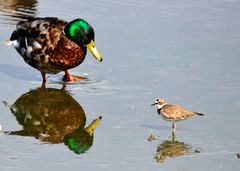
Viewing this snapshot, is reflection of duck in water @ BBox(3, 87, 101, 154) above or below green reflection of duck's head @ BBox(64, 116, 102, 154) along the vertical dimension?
above

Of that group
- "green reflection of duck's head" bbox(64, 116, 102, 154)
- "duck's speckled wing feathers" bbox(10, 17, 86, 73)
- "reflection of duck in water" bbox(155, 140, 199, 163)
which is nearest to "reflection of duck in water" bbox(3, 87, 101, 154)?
"green reflection of duck's head" bbox(64, 116, 102, 154)

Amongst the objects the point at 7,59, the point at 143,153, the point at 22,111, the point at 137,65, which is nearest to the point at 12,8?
the point at 7,59

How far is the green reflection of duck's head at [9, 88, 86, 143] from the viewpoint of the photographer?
8.92 meters

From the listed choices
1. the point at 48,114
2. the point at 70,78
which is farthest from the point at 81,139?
the point at 70,78

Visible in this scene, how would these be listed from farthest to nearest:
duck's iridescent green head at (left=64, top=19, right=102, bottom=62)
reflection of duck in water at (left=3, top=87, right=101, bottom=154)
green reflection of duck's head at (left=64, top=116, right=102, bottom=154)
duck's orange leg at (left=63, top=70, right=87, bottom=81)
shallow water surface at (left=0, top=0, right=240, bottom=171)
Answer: duck's orange leg at (left=63, top=70, right=87, bottom=81) < duck's iridescent green head at (left=64, top=19, right=102, bottom=62) < reflection of duck in water at (left=3, top=87, right=101, bottom=154) < green reflection of duck's head at (left=64, top=116, right=102, bottom=154) < shallow water surface at (left=0, top=0, right=240, bottom=171)

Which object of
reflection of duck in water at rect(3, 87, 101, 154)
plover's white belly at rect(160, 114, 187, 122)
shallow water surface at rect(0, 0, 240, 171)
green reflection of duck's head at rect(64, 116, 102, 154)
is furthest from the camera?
plover's white belly at rect(160, 114, 187, 122)

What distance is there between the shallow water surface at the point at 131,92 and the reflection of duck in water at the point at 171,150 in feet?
0.04

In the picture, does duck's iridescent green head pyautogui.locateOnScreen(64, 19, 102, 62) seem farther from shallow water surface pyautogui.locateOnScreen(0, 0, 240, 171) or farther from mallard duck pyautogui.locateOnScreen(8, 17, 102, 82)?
shallow water surface pyautogui.locateOnScreen(0, 0, 240, 171)

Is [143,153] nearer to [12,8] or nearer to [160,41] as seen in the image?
[160,41]

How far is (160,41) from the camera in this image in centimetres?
1320

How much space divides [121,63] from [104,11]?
10.4 feet

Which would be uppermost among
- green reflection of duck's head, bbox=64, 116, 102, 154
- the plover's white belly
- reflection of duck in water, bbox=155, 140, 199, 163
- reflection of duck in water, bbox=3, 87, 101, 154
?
the plover's white belly

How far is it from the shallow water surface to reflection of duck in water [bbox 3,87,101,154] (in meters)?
0.01

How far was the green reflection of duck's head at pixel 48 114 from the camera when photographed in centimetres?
892
